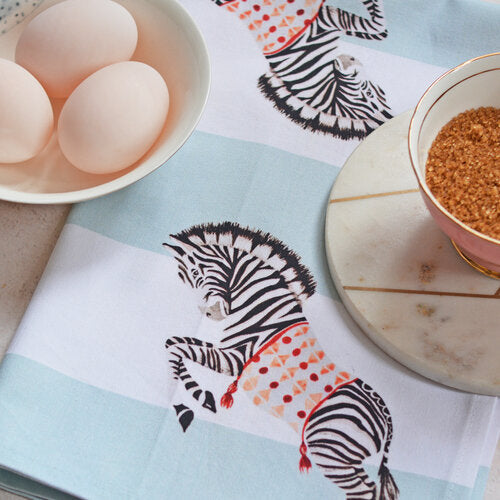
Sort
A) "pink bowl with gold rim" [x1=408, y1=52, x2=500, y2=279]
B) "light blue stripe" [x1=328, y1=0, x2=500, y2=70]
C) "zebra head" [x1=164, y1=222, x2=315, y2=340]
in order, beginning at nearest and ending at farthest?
"pink bowl with gold rim" [x1=408, y1=52, x2=500, y2=279] < "zebra head" [x1=164, y1=222, x2=315, y2=340] < "light blue stripe" [x1=328, y1=0, x2=500, y2=70]

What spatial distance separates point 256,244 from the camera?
0.62 m

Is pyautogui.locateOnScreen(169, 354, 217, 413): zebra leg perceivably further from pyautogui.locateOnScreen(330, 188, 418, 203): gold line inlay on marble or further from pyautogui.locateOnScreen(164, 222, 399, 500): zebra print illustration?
pyautogui.locateOnScreen(330, 188, 418, 203): gold line inlay on marble

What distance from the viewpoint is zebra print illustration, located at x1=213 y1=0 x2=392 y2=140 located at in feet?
2.23

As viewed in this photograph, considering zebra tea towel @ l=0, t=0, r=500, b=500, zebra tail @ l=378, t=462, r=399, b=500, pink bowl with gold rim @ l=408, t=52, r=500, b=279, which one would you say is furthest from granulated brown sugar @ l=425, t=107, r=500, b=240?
zebra tail @ l=378, t=462, r=399, b=500

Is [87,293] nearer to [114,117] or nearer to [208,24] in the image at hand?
[114,117]

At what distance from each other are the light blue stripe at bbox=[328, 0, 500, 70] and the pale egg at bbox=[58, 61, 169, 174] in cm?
28

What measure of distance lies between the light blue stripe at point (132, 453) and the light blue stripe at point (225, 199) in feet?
0.55

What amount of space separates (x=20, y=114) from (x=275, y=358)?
333mm

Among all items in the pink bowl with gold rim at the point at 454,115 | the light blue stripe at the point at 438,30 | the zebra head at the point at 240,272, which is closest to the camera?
the pink bowl with gold rim at the point at 454,115

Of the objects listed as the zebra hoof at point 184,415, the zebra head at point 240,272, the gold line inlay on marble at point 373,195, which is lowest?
the zebra hoof at point 184,415

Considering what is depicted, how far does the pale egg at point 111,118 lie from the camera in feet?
1.83

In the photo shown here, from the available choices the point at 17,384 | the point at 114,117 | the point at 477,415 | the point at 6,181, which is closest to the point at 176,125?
the point at 114,117

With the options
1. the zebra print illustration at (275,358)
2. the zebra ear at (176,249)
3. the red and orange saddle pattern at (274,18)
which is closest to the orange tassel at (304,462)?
the zebra print illustration at (275,358)

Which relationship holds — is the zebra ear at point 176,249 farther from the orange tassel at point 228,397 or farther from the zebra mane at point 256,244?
the orange tassel at point 228,397
